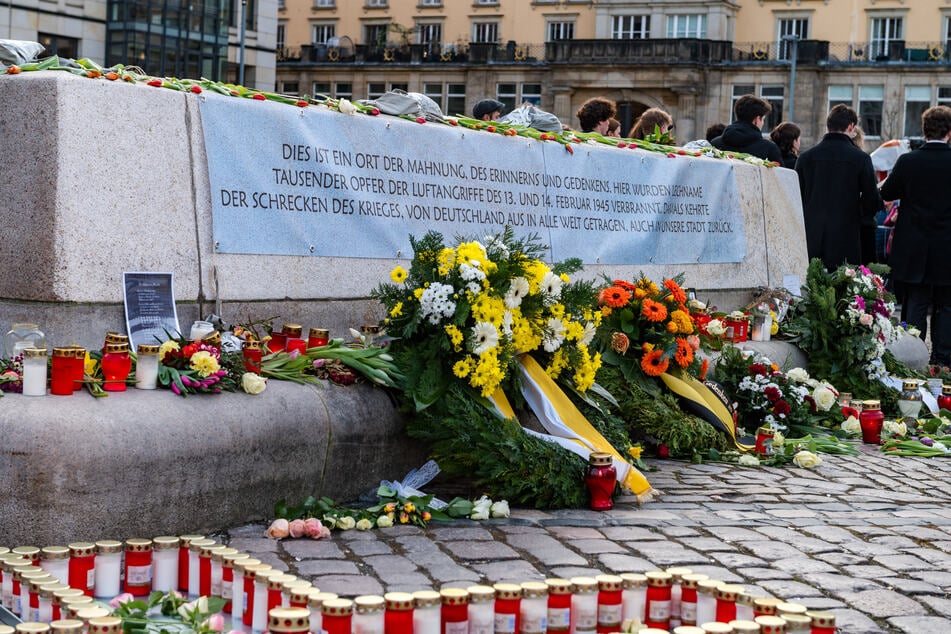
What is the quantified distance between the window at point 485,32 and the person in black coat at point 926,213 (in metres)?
66.7

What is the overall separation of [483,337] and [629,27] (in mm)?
70158

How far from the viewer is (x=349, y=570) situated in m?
5.47

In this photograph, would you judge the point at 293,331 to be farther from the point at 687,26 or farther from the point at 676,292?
the point at 687,26

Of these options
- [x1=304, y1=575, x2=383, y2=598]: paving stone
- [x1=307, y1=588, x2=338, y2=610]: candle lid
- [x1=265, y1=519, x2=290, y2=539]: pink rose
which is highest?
[x1=307, y1=588, x2=338, y2=610]: candle lid

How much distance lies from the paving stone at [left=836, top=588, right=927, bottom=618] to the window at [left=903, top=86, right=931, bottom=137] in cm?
6549

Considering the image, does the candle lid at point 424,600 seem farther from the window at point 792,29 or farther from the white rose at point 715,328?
the window at point 792,29

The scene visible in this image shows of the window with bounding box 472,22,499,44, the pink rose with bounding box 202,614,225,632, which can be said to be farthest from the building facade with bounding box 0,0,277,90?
the pink rose with bounding box 202,614,225,632

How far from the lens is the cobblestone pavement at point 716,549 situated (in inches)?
211

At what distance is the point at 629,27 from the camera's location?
246ft

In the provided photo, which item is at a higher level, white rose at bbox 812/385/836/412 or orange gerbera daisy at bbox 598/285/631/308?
orange gerbera daisy at bbox 598/285/631/308

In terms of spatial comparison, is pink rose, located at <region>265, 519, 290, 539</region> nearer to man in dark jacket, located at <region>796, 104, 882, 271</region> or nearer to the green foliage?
the green foliage

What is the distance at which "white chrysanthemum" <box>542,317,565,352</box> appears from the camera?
7.18 meters

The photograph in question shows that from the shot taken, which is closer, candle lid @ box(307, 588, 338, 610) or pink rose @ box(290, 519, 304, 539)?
candle lid @ box(307, 588, 338, 610)

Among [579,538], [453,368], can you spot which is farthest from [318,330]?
[579,538]
